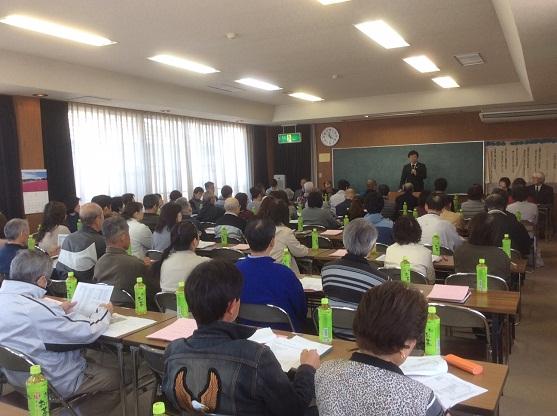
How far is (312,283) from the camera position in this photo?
11.5 feet

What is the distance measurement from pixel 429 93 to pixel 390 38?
4603mm

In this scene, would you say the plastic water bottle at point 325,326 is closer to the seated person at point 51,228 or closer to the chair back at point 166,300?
the chair back at point 166,300

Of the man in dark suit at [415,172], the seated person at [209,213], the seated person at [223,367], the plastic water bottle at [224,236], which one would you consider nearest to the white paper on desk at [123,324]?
the seated person at [223,367]

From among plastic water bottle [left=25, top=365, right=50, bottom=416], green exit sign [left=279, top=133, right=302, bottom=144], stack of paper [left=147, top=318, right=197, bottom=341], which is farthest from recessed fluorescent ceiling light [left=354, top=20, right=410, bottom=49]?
green exit sign [left=279, top=133, right=302, bottom=144]

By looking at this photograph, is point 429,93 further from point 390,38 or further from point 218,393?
point 218,393

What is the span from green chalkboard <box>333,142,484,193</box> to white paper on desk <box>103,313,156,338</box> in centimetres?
959

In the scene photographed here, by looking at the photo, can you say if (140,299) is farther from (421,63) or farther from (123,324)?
(421,63)

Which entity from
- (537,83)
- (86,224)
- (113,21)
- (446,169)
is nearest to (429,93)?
(446,169)

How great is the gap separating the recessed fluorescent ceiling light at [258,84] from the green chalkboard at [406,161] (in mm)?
3916

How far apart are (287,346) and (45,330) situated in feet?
3.88

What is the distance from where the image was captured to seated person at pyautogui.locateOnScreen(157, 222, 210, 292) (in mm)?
3363

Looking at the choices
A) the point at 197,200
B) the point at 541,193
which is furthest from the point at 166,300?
the point at 541,193

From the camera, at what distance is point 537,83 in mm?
6766

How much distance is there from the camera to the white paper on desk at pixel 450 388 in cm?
168
